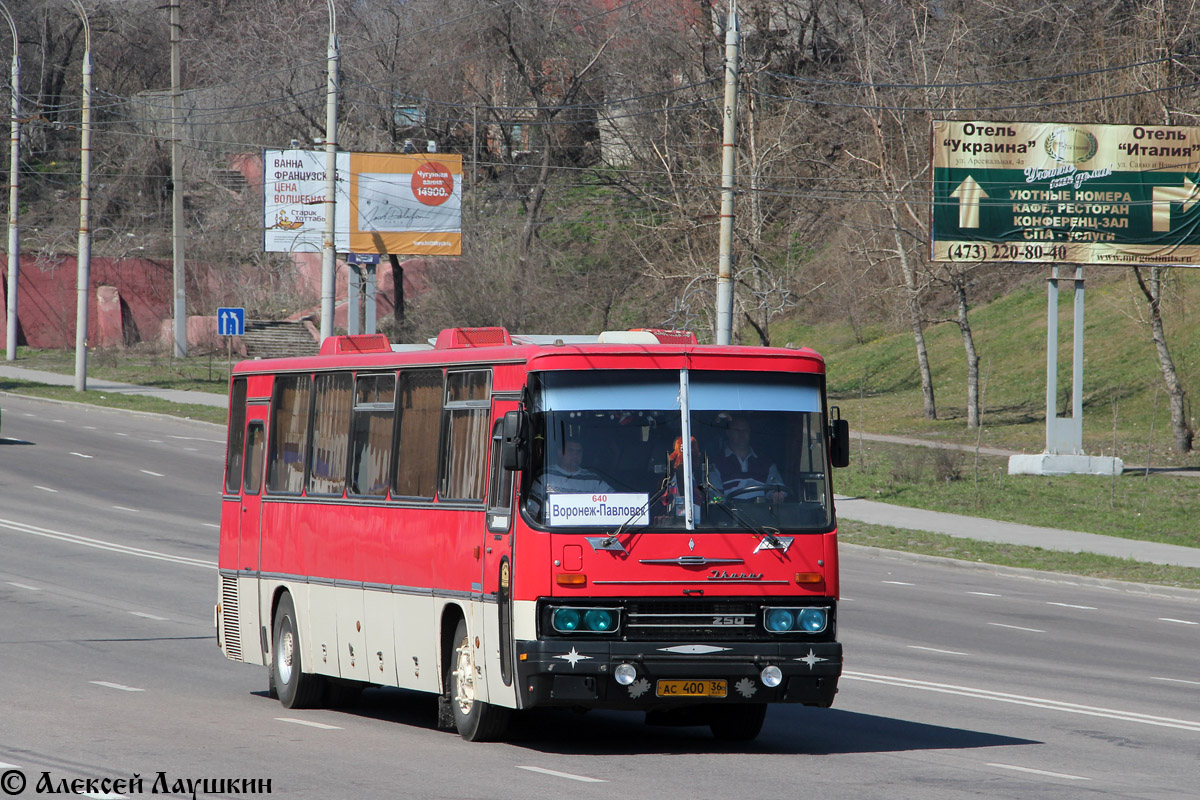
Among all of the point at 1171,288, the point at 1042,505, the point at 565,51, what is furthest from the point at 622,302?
the point at 1042,505

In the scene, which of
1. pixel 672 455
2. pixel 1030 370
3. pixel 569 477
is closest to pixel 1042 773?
pixel 672 455

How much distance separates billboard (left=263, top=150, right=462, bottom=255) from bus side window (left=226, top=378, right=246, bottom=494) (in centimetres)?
3508

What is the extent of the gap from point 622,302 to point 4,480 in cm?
3393

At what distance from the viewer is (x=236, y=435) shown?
14.7 metres

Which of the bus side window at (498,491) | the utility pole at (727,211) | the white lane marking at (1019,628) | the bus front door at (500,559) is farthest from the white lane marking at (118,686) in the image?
the utility pole at (727,211)

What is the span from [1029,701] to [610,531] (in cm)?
514

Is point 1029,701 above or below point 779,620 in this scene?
below

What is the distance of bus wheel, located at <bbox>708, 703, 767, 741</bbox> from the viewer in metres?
10.5

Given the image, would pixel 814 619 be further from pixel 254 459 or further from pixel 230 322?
pixel 230 322

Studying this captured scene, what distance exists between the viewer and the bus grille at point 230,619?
14.1 m

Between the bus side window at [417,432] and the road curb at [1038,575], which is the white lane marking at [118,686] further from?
the road curb at [1038,575]

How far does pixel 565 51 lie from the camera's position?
64.2 metres

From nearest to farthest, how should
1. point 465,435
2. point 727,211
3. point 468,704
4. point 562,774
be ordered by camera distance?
point 562,774, point 468,704, point 465,435, point 727,211

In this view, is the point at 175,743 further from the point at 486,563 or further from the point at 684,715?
the point at 684,715
